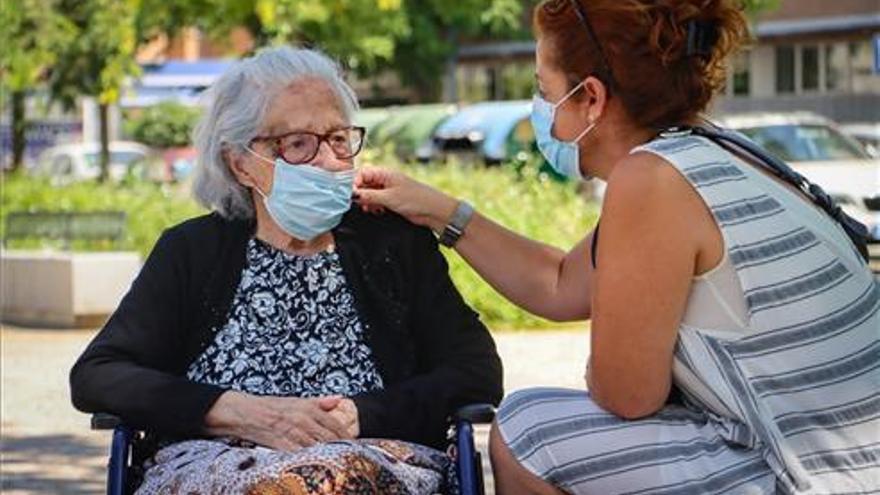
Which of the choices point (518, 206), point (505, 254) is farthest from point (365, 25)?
point (505, 254)

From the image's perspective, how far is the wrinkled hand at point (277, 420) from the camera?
396 centimetres

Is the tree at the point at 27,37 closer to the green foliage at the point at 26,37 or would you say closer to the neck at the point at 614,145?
the green foliage at the point at 26,37

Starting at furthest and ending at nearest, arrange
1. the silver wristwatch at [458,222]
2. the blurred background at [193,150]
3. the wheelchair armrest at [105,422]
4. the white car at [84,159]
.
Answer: the white car at [84,159] → the blurred background at [193,150] → the silver wristwatch at [458,222] → the wheelchair armrest at [105,422]

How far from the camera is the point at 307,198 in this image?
4.26 meters

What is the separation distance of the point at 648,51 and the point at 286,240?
125cm

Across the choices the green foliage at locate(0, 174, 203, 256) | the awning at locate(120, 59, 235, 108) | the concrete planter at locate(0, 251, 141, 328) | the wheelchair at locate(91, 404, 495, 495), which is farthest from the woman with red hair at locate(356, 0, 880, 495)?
the awning at locate(120, 59, 235, 108)

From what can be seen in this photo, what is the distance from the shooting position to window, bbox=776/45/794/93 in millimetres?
46781

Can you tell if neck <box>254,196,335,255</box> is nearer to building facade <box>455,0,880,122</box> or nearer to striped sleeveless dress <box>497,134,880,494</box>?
striped sleeveless dress <box>497,134,880,494</box>

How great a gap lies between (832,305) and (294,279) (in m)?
1.37

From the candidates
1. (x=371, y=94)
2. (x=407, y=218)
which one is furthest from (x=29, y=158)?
(x=407, y=218)

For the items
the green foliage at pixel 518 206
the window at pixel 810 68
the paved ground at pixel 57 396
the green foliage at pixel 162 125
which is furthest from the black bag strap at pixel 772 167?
the green foliage at pixel 162 125

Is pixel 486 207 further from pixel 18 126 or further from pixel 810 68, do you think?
pixel 810 68

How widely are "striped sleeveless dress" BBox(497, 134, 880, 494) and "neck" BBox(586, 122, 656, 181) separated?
0.13 metres

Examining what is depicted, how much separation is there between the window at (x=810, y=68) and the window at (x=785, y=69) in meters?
0.29
